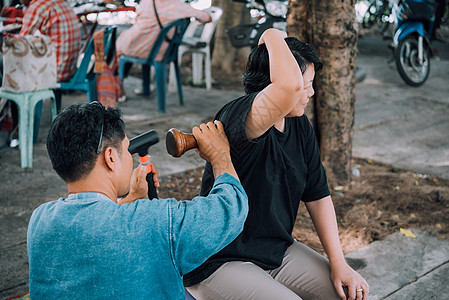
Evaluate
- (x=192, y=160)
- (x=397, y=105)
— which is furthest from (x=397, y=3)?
(x=192, y=160)

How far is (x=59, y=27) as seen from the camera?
5168 millimetres

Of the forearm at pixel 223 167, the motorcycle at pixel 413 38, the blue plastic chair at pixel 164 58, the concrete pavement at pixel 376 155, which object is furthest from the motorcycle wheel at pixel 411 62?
the forearm at pixel 223 167

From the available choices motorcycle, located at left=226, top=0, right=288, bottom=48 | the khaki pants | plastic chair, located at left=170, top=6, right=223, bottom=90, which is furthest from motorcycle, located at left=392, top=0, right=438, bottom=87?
the khaki pants

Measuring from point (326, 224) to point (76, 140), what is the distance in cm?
116

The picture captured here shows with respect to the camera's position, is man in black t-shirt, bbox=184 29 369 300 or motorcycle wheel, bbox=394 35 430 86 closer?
man in black t-shirt, bbox=184 29 369 300

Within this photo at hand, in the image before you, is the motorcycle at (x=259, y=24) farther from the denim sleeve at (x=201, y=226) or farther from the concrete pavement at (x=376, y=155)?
the denim sleeve at (x=201, y=226)

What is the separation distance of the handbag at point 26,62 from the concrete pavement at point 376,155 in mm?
684

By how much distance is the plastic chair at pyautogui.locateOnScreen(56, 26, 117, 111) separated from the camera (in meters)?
5.05

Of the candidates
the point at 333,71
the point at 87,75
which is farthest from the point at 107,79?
the point at 333,71

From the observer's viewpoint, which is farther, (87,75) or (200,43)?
(200,43)

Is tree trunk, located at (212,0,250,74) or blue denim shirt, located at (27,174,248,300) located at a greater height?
blue denim shirt, located at (27,174,248,300)

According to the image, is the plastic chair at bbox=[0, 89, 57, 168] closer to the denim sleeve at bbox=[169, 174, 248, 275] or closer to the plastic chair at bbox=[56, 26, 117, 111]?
the plastic chair at bbox=[56, 26, 117, 111]

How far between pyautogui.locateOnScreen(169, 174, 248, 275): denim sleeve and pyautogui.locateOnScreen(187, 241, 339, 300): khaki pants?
39cm

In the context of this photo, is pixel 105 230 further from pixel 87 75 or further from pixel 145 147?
pixel 87 75
